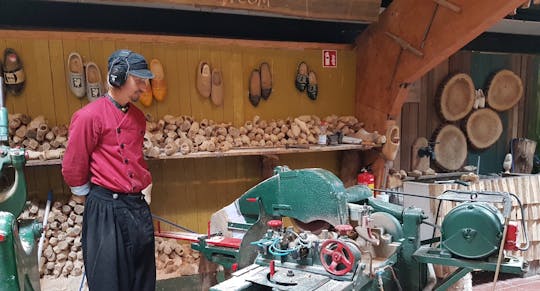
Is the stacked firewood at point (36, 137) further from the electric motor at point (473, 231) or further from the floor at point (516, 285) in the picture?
the floor at point (516, 285)

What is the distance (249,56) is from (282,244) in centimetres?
216

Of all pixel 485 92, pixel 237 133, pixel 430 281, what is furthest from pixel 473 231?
pixel 485 92

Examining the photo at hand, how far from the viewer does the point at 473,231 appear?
72.0 inches

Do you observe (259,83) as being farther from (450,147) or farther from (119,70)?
(450,147)

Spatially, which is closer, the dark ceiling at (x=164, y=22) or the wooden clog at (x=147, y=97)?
the dark ceiling at (x=164, y=22)

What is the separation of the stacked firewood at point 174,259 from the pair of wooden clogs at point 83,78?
1.17 metres

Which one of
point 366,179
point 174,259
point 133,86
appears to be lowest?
point 174,259

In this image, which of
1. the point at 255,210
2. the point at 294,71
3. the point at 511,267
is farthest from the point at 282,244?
the point at 294,71

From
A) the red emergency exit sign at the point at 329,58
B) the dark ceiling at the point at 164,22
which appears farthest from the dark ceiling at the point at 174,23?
the red emergency exit sign at the point at 329,58

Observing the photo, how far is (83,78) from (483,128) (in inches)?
150

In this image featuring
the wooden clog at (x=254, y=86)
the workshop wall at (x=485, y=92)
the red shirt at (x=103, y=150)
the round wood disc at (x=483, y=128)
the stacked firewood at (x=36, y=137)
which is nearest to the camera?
the red shirt at (x=103, y=150)

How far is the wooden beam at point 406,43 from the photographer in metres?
2.84

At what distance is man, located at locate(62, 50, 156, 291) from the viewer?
2.14m

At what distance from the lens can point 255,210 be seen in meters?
2.24
